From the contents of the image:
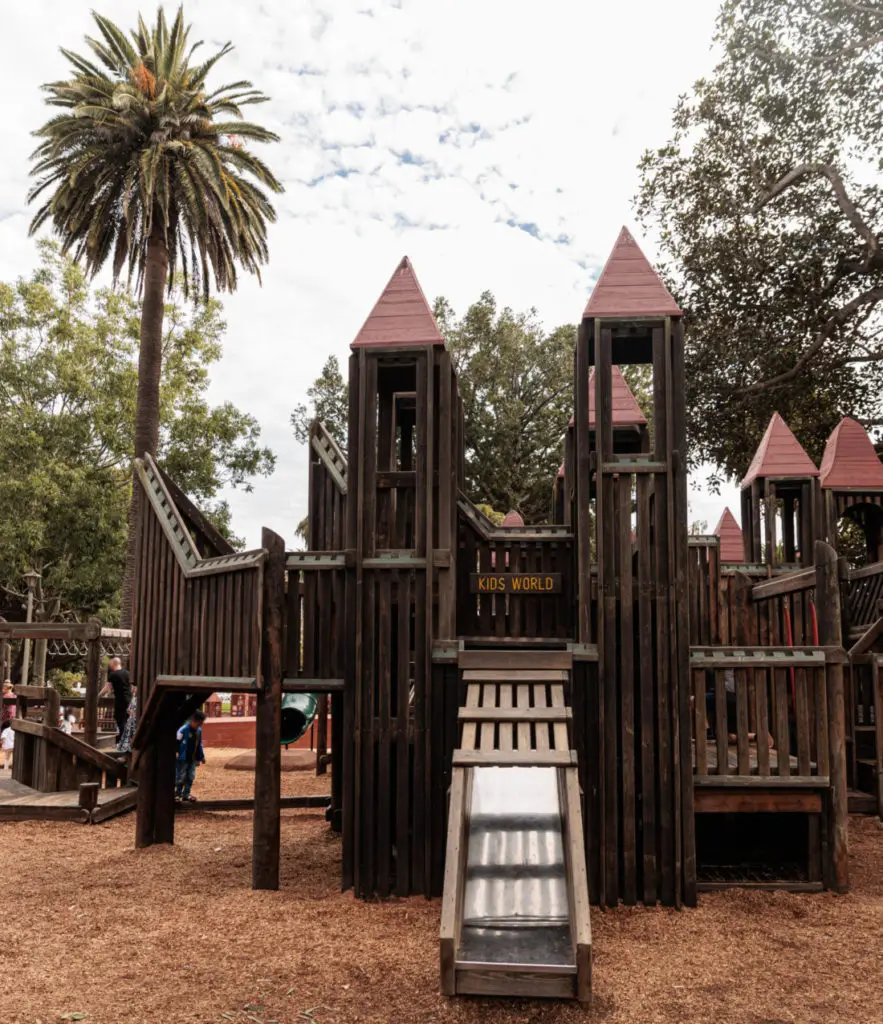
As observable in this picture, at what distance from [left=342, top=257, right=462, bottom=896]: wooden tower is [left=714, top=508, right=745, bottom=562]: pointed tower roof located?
11895 mm

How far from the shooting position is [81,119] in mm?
22984

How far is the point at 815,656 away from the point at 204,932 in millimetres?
5469

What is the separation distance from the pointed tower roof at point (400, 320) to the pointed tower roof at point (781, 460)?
29.7ft

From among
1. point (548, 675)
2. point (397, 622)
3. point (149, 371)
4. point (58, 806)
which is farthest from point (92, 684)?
point (149, 371)

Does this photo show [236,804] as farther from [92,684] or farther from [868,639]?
[868,639]

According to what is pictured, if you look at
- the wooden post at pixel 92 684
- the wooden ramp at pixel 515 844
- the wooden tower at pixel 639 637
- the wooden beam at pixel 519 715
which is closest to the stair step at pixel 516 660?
the wooden ramp at pixel 515 844

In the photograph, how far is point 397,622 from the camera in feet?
27.4

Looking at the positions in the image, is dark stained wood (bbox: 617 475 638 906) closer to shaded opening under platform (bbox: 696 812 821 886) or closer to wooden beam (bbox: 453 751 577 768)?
shaded opening under platform (bbox: 696 812 821 886)

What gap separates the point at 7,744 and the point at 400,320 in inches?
457

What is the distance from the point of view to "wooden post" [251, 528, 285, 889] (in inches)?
320

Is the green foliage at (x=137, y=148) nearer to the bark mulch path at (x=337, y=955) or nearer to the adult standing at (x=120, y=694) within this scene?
the adult standing at (x=120, y=694)

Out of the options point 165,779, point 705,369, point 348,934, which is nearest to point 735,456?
point 705,369

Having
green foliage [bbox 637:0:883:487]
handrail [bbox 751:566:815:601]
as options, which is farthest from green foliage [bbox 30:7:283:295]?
handrail [bbox 751:566:815:601]

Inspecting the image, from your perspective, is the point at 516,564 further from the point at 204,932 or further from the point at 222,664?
the point at 204,932
